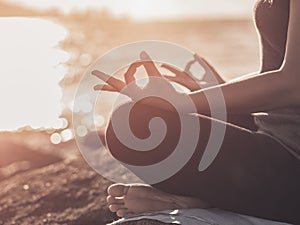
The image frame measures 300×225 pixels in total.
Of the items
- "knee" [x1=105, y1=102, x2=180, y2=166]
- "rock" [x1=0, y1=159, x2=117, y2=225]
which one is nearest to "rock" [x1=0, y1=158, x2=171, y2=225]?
"rock" [x1=0, y1=159, x2=117, y2=225]

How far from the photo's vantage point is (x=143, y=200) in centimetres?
269

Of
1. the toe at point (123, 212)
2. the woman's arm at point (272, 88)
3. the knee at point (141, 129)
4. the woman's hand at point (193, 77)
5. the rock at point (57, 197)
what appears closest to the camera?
the woman's arm at point (272, 88)

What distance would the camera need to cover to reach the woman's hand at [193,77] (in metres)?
3.06

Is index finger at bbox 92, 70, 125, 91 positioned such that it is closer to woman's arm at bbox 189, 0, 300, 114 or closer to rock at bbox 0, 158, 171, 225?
woman's arm at bbox 189, 0, 300, 114

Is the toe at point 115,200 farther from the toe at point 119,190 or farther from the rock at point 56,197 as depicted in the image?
the rock at point 56,197

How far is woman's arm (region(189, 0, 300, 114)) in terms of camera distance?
239 centimetres

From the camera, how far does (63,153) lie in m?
6.32

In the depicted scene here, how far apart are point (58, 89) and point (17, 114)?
7.39 ft

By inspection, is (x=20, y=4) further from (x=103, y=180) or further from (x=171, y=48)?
(x=103, y=180)

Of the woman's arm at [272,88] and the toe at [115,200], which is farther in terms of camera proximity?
the toe at [115,200]

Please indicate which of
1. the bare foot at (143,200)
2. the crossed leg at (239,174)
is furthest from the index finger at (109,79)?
the bare foot at (143,200)

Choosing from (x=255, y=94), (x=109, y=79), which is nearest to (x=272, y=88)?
(x=255, y=94)

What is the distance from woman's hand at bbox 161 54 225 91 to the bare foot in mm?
519

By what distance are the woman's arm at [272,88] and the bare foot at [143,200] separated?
35 centimetres
